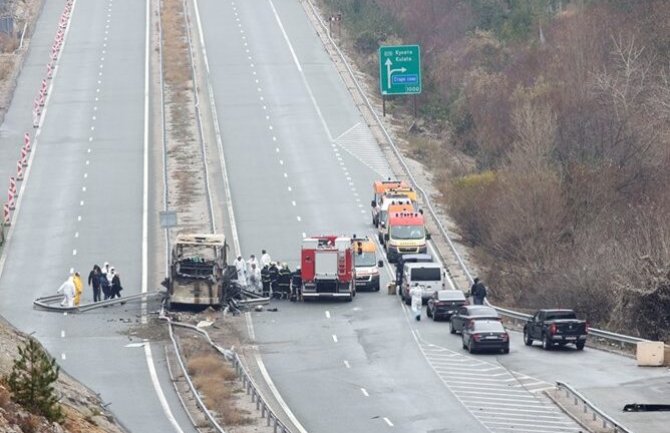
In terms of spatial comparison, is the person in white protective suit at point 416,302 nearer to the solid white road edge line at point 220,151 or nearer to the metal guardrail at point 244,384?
the metal guardrail at point 244,384

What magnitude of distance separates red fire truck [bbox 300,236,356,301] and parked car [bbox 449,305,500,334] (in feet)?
22.7

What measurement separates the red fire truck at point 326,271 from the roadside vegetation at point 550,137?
7096 millimetres

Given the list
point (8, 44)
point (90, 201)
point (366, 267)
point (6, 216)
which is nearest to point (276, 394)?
point (366, 267)

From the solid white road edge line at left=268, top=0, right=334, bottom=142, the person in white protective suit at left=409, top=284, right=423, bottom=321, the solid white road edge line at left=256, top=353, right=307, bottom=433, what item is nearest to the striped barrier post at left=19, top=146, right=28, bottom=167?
the solid white road edge line at left=268, top=0, right=334, bottom=142

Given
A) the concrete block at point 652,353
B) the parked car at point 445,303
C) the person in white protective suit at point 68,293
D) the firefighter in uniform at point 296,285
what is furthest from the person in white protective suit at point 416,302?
the person in white protective suit at point 68,293

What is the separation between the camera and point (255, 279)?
61906 mm

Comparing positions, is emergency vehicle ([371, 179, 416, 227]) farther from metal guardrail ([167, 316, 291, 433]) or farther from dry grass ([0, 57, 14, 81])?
dry grass ([0, 57, 14, 81])

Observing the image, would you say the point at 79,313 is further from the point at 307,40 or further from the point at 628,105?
the point at 307,40

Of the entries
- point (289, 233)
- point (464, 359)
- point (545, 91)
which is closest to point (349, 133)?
point (545, 91)

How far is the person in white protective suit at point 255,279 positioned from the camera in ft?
202

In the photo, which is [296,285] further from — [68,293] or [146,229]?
[146,229]

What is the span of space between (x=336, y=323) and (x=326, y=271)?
12.8 ft

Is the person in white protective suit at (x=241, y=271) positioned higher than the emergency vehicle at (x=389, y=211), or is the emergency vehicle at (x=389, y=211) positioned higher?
the emergency vehicle at (x=389, y=211)

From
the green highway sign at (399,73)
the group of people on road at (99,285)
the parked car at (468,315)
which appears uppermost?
the green highway sign at (399,73)
